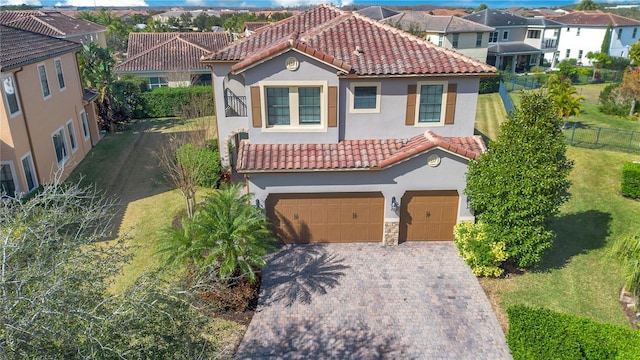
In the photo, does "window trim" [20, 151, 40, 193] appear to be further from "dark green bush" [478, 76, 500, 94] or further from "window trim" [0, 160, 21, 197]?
"dark green bush" [478, 76, 500, 94]

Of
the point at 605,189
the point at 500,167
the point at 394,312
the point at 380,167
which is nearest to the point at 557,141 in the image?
the point at 500,167

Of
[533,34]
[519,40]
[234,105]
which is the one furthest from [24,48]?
[533,34]

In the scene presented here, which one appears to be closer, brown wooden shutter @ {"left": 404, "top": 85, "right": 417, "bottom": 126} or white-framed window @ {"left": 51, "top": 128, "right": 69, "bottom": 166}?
brown wooden shutter @ {"left": 404, "top": 85, "right": 417, "bottom": 126}

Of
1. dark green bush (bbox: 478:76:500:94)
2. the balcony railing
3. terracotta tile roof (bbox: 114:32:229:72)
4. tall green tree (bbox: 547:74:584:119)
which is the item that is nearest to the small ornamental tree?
the balcony railing

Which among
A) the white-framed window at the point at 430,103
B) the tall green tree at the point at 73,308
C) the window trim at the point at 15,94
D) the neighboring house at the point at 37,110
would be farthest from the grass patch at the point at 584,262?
the window trim at the point at 15,94

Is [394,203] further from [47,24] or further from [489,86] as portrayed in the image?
[47,24]

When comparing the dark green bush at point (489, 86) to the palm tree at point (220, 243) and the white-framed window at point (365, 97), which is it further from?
the palm tree at point (220, 243)
